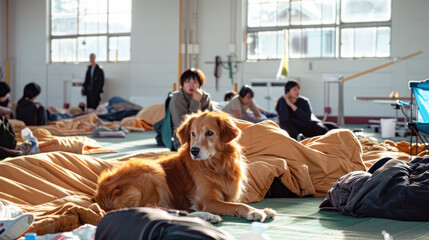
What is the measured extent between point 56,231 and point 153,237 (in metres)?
1.02

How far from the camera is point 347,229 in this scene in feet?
9.27

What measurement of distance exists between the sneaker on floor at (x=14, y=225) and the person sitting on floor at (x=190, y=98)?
3662mm

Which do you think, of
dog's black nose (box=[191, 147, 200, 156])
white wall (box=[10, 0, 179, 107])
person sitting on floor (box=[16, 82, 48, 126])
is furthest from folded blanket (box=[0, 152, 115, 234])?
white wall (box=[10, 0, 179, 107])

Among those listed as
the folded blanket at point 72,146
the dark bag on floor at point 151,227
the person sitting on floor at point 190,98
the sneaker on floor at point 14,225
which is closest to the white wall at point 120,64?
the folded blanket at point 72,146

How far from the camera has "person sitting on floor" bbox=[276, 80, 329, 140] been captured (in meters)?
7.20

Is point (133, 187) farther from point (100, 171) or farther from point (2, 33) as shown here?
point (2, 33)

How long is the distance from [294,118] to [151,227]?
5750 millimetres

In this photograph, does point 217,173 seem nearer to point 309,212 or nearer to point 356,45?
point 309,212

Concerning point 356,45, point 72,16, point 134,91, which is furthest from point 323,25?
point 72,16

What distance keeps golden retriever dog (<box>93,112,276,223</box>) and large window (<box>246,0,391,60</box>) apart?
9.74 m

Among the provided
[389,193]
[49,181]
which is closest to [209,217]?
[389,193]

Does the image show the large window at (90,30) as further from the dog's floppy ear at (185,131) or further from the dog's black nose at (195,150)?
the dog's black nose at (195,150)

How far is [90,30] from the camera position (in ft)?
49.9

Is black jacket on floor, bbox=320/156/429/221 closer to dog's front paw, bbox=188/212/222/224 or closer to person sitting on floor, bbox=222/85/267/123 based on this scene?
dog's front paw, bbox=188/212/222/224
